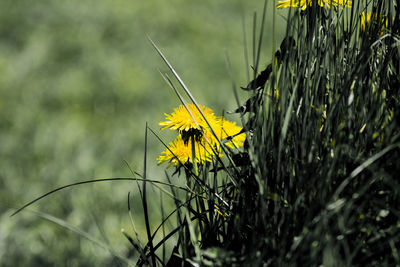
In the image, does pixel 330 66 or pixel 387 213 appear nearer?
pixel 387 213

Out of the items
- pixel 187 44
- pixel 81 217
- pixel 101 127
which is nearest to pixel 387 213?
pixel 81 217

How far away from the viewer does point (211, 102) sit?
12.3ft

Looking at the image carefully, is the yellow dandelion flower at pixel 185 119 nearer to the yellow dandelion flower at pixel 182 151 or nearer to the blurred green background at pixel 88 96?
the yellow dandelion flower at pixel 182 151

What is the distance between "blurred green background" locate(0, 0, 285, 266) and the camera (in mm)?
2605

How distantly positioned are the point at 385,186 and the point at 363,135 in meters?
0.08

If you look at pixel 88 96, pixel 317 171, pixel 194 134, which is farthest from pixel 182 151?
pixel 88 96

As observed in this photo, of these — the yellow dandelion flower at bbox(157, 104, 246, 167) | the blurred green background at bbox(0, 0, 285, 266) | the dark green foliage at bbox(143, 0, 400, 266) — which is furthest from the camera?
the blurred green background at bbox(0, 0, 285, 266)

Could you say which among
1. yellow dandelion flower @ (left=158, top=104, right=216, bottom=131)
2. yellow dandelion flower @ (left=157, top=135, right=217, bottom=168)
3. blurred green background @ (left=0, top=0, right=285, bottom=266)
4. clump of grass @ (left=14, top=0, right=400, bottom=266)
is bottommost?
clump of grass @ (left=14, top=0, right=400, bottom=266)

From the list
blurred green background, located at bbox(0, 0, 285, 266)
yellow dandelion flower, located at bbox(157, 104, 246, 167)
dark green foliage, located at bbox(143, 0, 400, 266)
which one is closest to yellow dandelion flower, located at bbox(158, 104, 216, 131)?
yellow dandelion flower, located at bbox(157, 104, 246, 167)

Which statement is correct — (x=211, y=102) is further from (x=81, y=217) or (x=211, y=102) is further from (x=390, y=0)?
(x=390, y=0)

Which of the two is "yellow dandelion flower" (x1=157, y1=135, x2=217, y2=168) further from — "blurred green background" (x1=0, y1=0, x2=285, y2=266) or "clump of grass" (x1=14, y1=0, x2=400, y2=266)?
"blurred green background" (x1=0, y1=0, x2=285, y2=266)

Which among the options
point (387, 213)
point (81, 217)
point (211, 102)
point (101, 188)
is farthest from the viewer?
point (211, 102)

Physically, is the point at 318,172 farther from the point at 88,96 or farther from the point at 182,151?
the point at 88,96

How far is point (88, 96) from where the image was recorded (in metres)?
3.76
